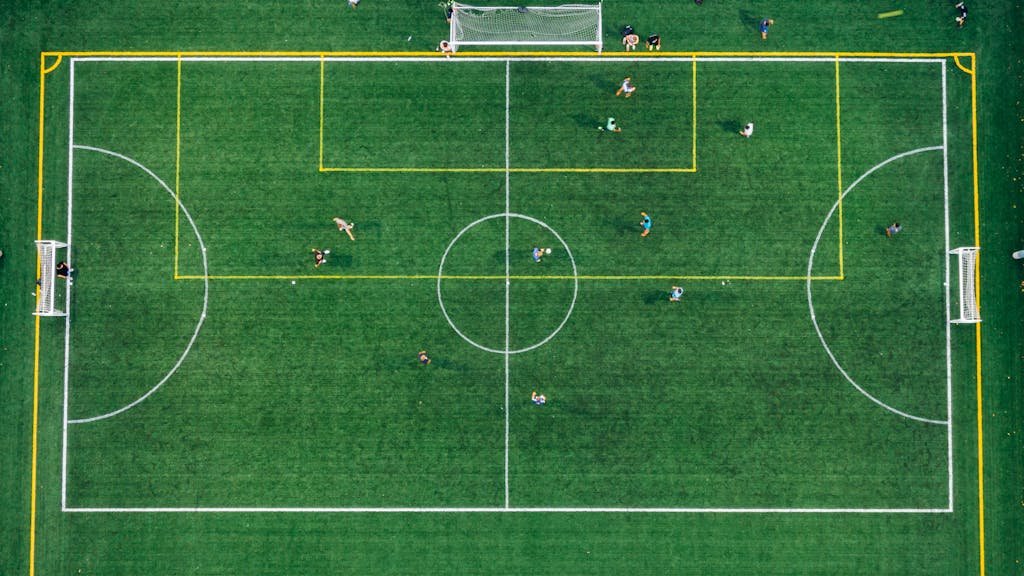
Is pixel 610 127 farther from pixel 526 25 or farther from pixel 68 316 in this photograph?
pixel 68 316

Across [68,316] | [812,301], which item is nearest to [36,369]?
[68,316]

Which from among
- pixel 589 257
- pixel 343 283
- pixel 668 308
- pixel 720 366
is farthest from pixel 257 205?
pixel 720 366

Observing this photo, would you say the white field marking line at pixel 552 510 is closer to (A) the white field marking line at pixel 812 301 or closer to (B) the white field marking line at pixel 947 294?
(B) the white field marking line at pixel 947 294

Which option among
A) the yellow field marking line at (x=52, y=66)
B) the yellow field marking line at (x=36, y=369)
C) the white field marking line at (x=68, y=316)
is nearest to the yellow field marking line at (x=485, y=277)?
the white field marking line at (x=68, y=316)

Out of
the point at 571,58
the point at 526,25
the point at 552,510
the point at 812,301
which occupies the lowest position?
the point at 552,510

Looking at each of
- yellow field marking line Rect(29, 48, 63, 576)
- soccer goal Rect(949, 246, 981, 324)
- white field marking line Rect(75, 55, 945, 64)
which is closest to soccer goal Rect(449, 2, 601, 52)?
white field marking line Rect(75, 55, 945, 64)

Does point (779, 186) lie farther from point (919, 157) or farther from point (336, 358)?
point (336, 358)
